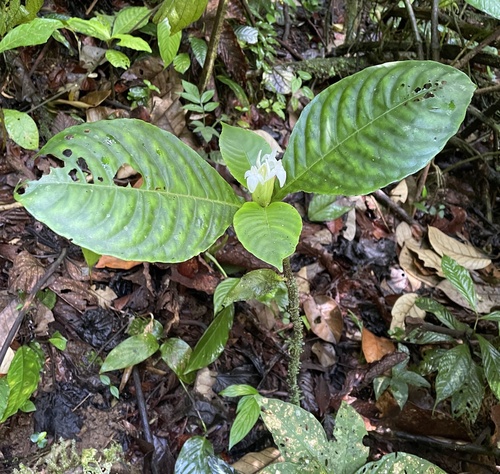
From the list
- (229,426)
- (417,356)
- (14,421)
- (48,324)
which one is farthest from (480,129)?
(14,421)

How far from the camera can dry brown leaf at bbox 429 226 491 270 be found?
2.16m

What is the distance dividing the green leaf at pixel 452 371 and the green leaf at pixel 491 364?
0.06 m

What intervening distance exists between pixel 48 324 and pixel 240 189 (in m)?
0.95

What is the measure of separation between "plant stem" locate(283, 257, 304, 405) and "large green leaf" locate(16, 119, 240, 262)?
9.5 inches

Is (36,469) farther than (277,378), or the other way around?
(277,378)

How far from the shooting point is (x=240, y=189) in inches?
78.0

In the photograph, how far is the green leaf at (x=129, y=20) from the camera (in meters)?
1.75

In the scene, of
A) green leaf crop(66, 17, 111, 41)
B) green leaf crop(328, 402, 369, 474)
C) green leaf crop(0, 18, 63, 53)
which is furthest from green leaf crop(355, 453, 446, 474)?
green leaf crop(66, 17, 111, 41)

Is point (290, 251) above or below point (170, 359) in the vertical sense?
above

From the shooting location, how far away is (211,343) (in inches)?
58.2

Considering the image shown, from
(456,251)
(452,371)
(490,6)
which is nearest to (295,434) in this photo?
(452,371)

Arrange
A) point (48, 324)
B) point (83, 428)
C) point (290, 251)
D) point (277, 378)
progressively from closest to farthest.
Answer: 1. point (290, 251)
2. point (83, 428)
3. point (48, 324)
4. point (277, 378)

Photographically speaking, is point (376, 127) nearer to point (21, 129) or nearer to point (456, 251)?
point (21, 129)

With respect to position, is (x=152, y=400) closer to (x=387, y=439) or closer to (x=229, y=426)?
(x=229, y=426)
